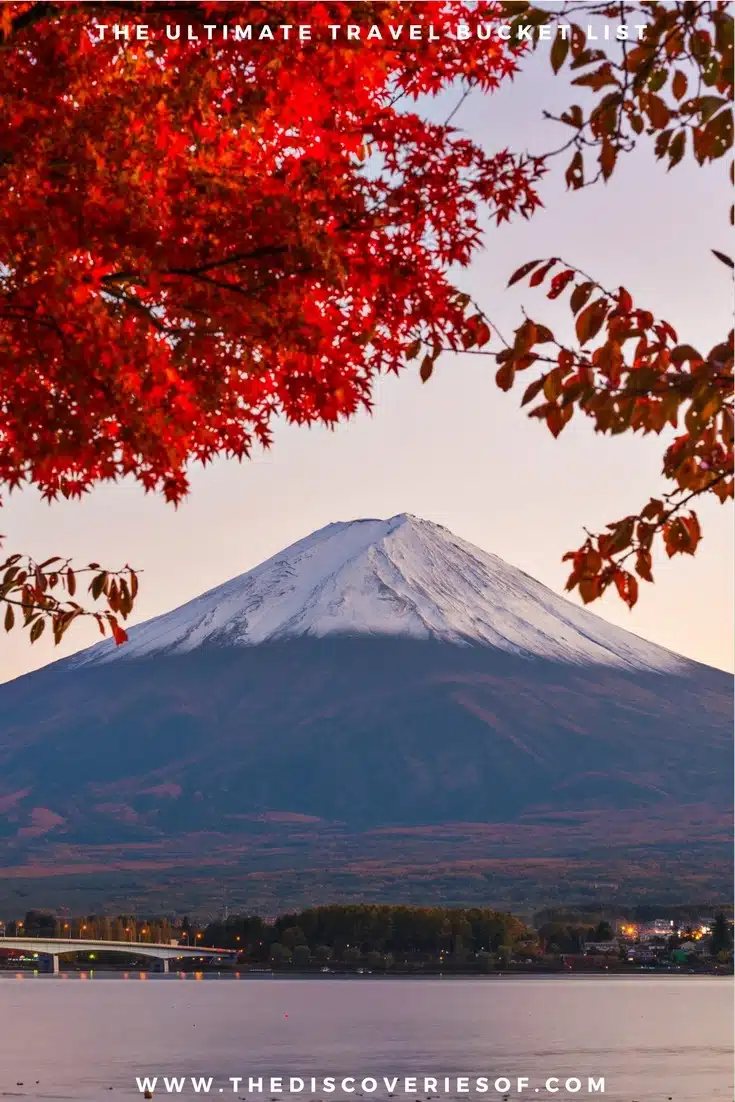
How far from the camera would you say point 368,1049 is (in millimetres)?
107625

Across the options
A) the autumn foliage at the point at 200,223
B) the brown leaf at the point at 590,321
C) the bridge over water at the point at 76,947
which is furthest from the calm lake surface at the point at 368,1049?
the brown leaf at the point at 590,321

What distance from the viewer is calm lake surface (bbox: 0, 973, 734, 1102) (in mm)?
80062

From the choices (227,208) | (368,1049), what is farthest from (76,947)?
(227,208)

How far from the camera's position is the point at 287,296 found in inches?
335

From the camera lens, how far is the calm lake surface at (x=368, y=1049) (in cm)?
8006

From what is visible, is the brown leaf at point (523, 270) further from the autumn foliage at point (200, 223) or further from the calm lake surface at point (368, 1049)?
the calm lake surface at point (368, 1049)

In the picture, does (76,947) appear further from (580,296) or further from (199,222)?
(580,296)

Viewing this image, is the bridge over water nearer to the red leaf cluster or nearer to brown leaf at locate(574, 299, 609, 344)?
the red leaf cluster

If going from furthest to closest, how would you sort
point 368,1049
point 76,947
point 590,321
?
point 76,947 < point 368,1049 < point 590,321

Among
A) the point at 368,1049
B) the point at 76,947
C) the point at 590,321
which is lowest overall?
the point at 368,1049

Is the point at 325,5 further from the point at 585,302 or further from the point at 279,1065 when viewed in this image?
the point at 279,1065

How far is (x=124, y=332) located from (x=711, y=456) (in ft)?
10.2

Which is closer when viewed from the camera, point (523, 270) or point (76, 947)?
point (523, 270)

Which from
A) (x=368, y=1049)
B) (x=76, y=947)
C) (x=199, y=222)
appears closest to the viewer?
(x=199, y=222)
